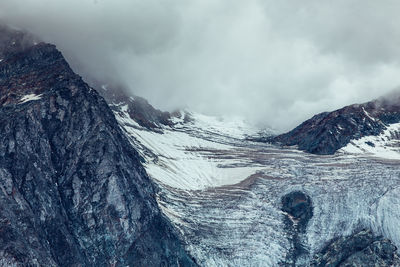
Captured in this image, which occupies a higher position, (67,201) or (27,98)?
(27,98)

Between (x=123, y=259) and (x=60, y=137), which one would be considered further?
(x=60, y=137)

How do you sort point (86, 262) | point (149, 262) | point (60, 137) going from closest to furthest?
point (86, 262), point (149, 262), point (60, 137)

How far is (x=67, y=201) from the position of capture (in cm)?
18250

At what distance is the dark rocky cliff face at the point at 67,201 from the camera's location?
536ft

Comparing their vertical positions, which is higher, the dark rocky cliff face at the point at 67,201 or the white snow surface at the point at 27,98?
the white snow surface at the point at 27,98

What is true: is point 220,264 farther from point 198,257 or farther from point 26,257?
point 26,257

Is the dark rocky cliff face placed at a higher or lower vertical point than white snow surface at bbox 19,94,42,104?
lower

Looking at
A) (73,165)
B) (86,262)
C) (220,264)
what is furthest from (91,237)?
(220,264)

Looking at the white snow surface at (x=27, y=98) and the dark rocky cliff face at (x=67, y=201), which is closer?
the dark rocky cliff face at (x=67, y=201)

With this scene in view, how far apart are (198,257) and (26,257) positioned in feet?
186

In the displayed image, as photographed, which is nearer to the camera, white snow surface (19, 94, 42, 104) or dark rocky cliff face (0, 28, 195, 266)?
dark rocky cliff face (0, 28, 195, 266)

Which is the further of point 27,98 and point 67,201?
point 27,98

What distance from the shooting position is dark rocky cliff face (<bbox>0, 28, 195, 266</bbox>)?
164 meters

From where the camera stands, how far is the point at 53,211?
569 ft
